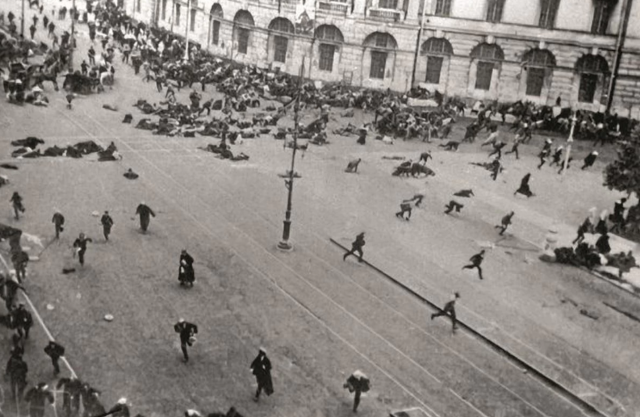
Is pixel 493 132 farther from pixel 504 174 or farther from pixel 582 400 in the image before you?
pixel 582 400

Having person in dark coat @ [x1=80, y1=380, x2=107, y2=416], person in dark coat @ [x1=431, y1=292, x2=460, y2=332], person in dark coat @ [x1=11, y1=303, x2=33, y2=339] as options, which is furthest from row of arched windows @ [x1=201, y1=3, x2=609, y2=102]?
person in dark coat @ [x1=80, y1=380, x2=107, y2=416]

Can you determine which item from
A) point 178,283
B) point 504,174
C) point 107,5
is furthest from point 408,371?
point 107,5

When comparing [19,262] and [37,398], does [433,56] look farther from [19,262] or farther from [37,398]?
[37,398]

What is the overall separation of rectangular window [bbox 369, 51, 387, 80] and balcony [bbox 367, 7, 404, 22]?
8.19 ft

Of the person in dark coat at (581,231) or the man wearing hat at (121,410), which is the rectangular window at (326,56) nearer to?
the person in dark coat at (581,231)

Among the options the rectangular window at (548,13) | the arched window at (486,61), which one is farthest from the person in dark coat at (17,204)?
the rectangular window at (548,13)

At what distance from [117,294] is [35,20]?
46.2 metres

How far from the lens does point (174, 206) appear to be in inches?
1063

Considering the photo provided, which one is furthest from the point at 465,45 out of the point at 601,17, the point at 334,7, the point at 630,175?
the point at 630,175

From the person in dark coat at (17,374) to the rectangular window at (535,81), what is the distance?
4450 centimetres

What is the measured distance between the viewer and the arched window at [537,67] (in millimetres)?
51562

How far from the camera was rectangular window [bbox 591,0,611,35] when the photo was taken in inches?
1945

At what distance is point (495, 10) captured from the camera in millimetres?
51469

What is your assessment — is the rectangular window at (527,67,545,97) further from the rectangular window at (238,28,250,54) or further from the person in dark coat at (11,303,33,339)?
the person in dark coat at (11,303,33,339)
